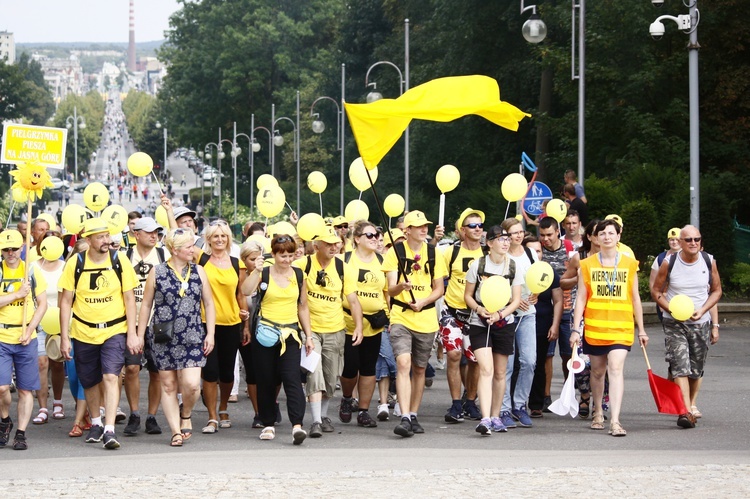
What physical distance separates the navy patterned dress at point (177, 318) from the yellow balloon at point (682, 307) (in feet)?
12.4

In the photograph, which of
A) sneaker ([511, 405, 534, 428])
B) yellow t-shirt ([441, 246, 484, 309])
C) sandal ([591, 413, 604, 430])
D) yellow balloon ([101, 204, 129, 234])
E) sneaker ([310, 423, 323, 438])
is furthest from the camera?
yellow balloon ([101, 204, 129, 234])

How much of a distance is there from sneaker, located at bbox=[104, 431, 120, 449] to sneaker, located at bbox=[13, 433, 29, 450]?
636 mm

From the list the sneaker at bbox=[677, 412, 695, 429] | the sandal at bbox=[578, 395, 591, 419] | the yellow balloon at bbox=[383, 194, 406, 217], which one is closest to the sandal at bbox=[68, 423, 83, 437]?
the sandal at bbox=[578, 395, 591, 419]

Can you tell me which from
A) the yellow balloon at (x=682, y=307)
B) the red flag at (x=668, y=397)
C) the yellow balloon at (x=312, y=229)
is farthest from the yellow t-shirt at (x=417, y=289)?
the yellow balloon at (x=682, y=307)

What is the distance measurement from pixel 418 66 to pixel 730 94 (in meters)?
16.1

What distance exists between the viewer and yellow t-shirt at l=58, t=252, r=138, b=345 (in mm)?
10242

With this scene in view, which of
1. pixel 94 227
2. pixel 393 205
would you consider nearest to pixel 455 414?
pixel 94 227

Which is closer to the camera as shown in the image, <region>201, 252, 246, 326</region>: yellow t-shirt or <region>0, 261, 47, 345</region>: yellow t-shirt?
<region>0, 261, 47, 345</region>: yellow t-shirt

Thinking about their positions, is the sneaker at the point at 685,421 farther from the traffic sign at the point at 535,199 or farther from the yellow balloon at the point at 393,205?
the traffic sign at the point at 535,199

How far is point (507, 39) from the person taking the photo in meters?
40.6

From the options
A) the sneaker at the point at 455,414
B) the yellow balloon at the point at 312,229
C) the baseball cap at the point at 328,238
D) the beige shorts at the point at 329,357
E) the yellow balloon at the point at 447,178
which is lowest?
the sneaker at the point at 455,414

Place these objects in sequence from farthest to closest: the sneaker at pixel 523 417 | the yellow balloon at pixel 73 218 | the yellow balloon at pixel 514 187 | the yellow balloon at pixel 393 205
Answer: the yellow balloon at pixel 393 205, the yellow balloon at pixel 514 187, the yellow balloon at pixel 73 218, the sneaker at pixel 523 417

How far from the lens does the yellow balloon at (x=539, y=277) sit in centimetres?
1082

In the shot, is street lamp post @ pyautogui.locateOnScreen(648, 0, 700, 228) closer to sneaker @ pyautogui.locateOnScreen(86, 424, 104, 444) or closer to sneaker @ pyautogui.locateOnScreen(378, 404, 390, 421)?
sneaker @ pyautogui.locateOnScreen(378, 404, 390, 421)
